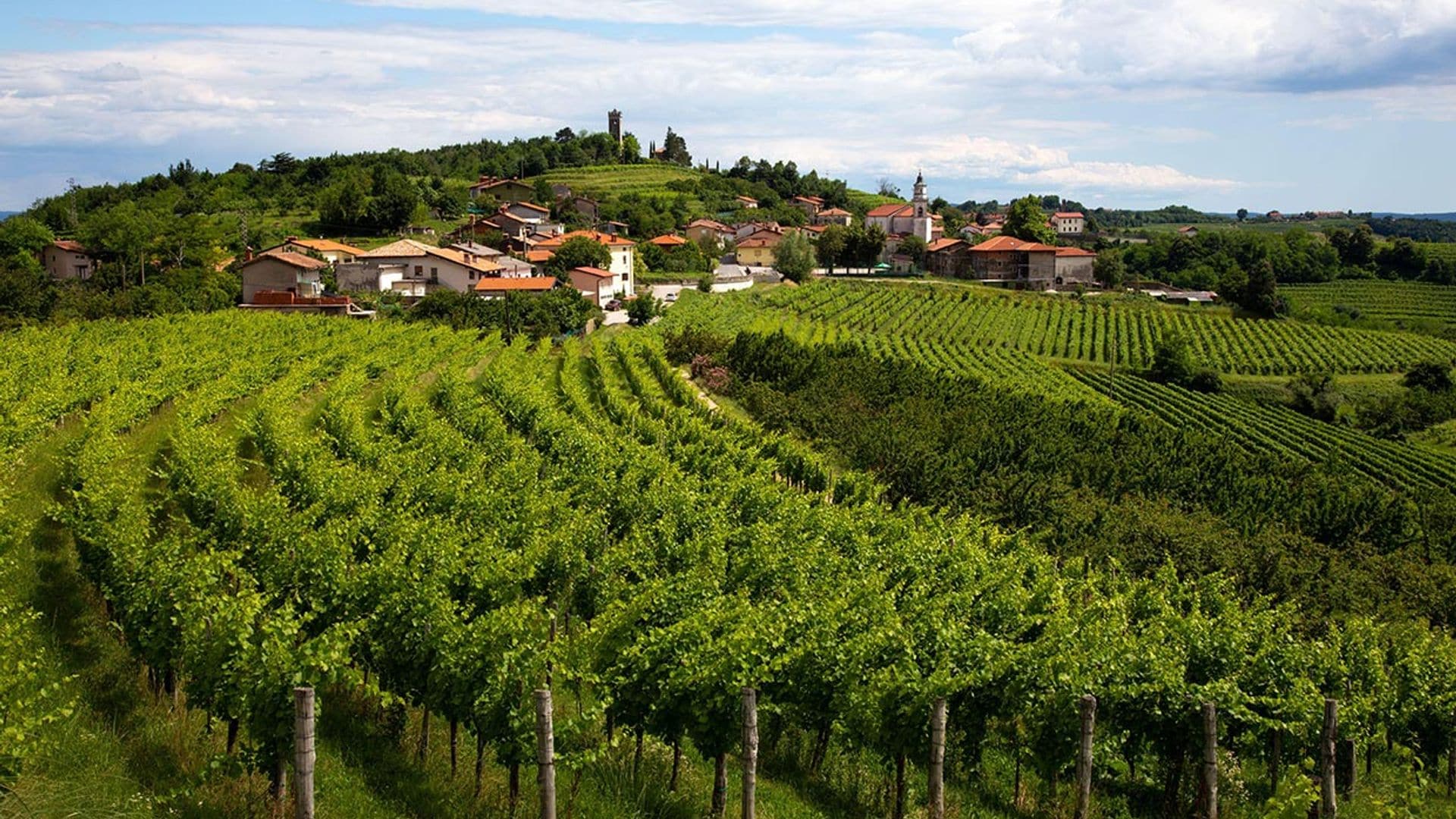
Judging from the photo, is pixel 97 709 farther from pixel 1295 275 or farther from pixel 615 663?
pixel 1295 275

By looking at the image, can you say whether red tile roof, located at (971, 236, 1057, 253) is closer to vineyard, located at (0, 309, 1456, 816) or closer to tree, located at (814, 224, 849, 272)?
tree, located at (814, 224, 849, 272)

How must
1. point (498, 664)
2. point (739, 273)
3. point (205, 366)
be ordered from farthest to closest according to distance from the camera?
point (739, 273) → point (205, 366) → point (498, 664)

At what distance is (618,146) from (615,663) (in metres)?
164

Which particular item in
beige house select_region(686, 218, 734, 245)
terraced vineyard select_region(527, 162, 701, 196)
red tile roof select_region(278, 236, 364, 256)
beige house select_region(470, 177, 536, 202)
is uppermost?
terraced vineyard select_region(527, 162, 701, 196)

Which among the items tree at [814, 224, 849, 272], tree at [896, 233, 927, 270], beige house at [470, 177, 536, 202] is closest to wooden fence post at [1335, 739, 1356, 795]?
tree at [814, 224, 849, 272]

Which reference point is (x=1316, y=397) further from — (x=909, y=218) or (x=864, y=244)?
(x=909, y=218)

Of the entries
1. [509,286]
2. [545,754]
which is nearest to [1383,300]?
[509,286]

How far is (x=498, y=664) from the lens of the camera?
1126cm

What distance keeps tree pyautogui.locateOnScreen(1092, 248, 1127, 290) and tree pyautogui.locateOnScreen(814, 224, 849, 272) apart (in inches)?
992

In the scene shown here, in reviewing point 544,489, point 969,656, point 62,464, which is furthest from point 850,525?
point 62,464

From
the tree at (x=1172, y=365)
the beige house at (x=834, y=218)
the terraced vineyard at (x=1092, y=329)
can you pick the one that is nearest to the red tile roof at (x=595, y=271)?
the terraced vineyard at (x=1092, y=329)

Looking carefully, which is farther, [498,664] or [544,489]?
[544,489]

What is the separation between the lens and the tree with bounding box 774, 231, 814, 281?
321 ft

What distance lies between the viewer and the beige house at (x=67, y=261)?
74.4 metres
